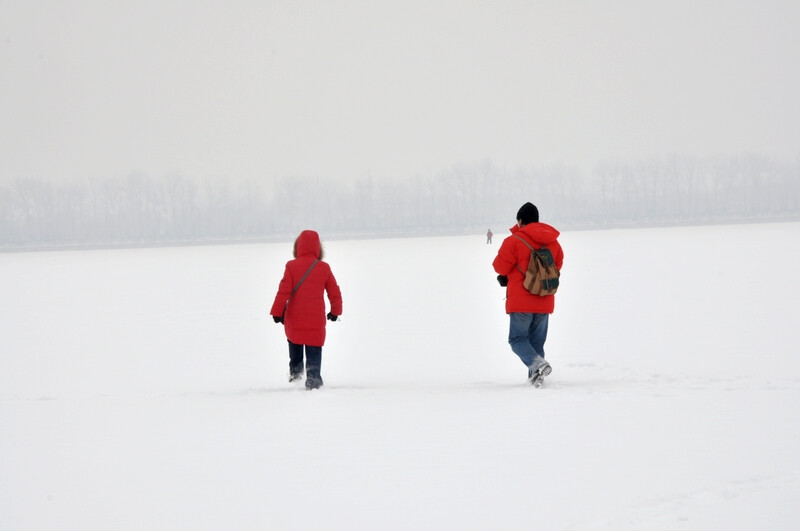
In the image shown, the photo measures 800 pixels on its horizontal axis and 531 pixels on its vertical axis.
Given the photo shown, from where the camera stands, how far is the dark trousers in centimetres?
687

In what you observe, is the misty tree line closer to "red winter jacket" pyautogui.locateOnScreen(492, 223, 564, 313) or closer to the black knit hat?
the black knit hat

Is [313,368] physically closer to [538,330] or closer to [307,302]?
[307,302]

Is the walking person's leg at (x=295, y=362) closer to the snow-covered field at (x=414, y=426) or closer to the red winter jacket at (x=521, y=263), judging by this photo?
the snow-covered field at (x=414, y=426)

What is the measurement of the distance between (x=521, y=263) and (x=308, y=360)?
190cm

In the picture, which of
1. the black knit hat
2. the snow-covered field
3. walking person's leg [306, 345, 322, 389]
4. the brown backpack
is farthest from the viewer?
the black knit hat

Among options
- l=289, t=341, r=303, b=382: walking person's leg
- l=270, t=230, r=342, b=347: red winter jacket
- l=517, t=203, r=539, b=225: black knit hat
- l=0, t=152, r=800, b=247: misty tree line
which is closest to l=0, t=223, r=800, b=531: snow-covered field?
l=289, t=341, r=303, b=382: walking person's leg

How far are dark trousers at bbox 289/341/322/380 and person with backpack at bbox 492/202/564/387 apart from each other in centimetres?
156

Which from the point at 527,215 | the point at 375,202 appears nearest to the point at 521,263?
the point at 527,215

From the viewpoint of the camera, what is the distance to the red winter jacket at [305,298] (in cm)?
691

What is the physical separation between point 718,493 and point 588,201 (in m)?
122

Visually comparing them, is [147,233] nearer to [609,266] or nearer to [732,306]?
[609,266]

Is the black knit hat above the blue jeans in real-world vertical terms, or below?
above

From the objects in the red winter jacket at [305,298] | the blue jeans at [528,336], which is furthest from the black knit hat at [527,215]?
the red winter jacket at [305,298]

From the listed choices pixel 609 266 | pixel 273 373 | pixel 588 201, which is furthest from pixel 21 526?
pixel 588 201
